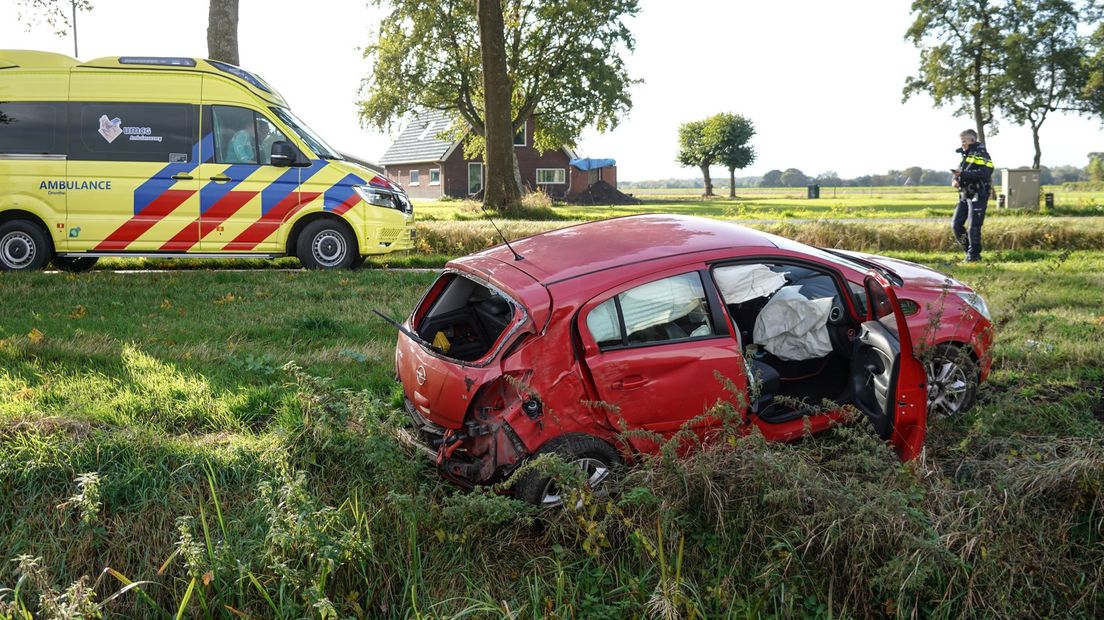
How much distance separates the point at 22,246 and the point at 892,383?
34.4ft

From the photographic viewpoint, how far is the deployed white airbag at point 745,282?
16.3 ft

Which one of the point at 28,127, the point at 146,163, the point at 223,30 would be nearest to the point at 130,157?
the point at 146,163

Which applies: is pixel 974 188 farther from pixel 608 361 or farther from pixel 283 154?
pixel 608 361

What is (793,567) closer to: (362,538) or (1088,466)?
(1088,466)

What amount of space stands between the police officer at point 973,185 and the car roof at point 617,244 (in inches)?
359

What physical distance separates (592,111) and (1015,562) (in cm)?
3706

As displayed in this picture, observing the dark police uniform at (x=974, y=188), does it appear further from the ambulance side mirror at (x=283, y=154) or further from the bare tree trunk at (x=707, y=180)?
the bare tree trunk at (x=707, y=180)

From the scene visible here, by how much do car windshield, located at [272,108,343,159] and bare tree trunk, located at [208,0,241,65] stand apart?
3.64 metres

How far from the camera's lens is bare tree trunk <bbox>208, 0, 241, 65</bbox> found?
14.0 metres

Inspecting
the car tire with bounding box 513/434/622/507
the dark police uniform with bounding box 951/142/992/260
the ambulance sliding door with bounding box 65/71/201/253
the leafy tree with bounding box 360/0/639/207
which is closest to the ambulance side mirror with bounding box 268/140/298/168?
the ambulance sliding door with bounding box 65/71/201/253

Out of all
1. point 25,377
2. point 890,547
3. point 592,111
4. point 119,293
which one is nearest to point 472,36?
point 592,111

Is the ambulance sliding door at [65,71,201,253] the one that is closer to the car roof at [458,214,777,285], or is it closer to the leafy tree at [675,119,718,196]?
the car roof at [458,214,777,285]

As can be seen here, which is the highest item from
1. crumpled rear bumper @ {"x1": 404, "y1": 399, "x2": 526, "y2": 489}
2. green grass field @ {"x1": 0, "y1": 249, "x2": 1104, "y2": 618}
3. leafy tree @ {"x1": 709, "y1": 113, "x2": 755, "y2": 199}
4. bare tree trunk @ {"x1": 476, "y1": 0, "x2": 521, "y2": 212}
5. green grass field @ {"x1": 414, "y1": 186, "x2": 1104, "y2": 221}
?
leafy tree @ {"x1": 709, "y1": 113, "x2": 755, "y2": 199}

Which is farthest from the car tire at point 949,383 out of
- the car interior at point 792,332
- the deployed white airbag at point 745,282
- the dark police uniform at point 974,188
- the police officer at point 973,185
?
the dark police uniform at point 974,188
